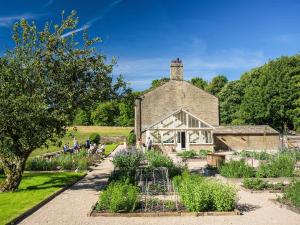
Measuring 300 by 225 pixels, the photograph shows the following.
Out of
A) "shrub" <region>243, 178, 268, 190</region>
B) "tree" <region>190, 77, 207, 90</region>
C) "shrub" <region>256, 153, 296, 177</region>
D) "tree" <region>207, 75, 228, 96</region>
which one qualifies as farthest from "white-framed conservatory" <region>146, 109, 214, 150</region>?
"tree" <region>190, 77, 207, 90</region>

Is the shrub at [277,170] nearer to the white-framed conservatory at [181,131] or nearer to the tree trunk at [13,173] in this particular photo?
the tree trunk at [13,173]

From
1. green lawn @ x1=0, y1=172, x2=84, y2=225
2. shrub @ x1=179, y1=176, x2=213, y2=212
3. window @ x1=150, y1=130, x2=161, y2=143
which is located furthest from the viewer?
window @ x1=150, y1=130, x2=161, y2=143

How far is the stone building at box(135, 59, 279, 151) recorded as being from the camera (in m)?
46.8

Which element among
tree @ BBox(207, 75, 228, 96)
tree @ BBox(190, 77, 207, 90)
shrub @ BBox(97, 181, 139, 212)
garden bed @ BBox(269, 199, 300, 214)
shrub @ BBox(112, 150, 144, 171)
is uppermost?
tree @ BBox(190, 77, 207, 90)

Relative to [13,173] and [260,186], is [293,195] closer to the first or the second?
[260,186]

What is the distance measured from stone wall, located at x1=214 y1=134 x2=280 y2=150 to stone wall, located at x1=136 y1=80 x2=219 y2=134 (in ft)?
12.7


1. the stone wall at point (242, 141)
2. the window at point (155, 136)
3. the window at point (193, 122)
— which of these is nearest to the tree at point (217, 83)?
the stone wall at point (242, 141)

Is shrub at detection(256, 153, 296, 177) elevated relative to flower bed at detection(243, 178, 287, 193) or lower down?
elevated

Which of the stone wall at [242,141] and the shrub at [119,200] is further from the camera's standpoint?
the stone wall at [242,141]

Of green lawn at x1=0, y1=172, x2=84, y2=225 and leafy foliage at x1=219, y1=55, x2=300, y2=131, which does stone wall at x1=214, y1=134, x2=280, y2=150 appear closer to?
leafy foliage at x1=219, y1=55, x2=300, y2=131

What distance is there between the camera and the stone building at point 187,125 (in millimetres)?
46844

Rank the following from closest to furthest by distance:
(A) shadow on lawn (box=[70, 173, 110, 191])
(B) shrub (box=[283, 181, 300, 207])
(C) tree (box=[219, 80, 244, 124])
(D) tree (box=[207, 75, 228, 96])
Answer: (B) shrub (box=[283, 181, 300, 207])
(A) shadow on lawn (box=[70, 173, 110, 191])
(C) tree (box=[219, 80, 244, 124])
(D) tree (box=[207, 75, 228, 96])

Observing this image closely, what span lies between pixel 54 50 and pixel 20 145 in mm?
4648

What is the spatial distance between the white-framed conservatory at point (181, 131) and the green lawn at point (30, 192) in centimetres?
2184
